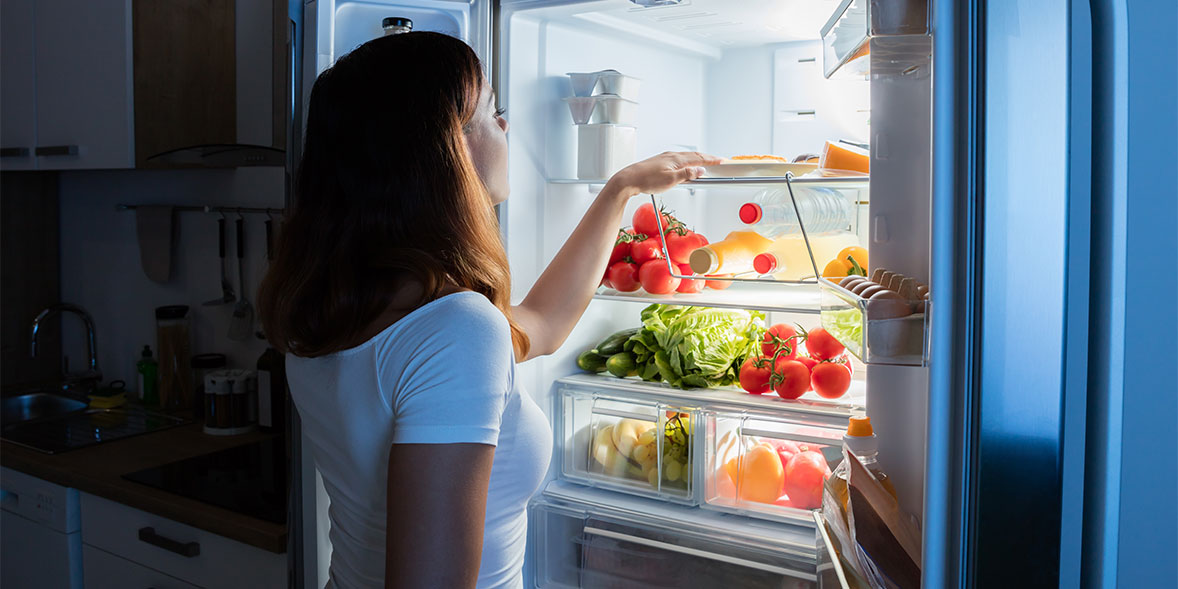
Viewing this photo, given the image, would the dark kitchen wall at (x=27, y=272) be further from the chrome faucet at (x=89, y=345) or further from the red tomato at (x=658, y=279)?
the red tomato at (x=658, y=279)

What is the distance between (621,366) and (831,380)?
425 millimetres

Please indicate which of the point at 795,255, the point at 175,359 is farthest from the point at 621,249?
the point at 175,359

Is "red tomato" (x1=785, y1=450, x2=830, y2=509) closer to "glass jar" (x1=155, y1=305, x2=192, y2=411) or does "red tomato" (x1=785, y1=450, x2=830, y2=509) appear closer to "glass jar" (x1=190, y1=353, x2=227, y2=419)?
"glass jar" (x1=190, y1=353, x2=227, y2=419)

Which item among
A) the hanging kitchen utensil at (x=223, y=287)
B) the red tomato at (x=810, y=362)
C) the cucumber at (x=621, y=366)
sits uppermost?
the hanging kitchen utensil at (x=223, y=287)

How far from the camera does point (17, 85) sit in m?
→ 2.42

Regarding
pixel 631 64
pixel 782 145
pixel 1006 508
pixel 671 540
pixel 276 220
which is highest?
pixel 631 64

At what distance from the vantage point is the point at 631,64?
178cm

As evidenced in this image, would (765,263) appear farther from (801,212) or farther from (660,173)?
(660,173)

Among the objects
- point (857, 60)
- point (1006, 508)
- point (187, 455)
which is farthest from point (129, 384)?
point (1006, 508)

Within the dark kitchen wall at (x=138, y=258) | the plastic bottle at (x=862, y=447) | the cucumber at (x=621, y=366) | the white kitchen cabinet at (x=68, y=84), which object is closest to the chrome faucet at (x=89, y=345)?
the dark kitchen wall at (x=138, y=258)

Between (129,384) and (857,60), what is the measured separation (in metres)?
2.61

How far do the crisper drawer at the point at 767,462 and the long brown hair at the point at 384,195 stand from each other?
68 cm

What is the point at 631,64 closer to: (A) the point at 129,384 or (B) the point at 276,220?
(B) the point at 276,220

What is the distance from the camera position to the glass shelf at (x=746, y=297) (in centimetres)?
145
